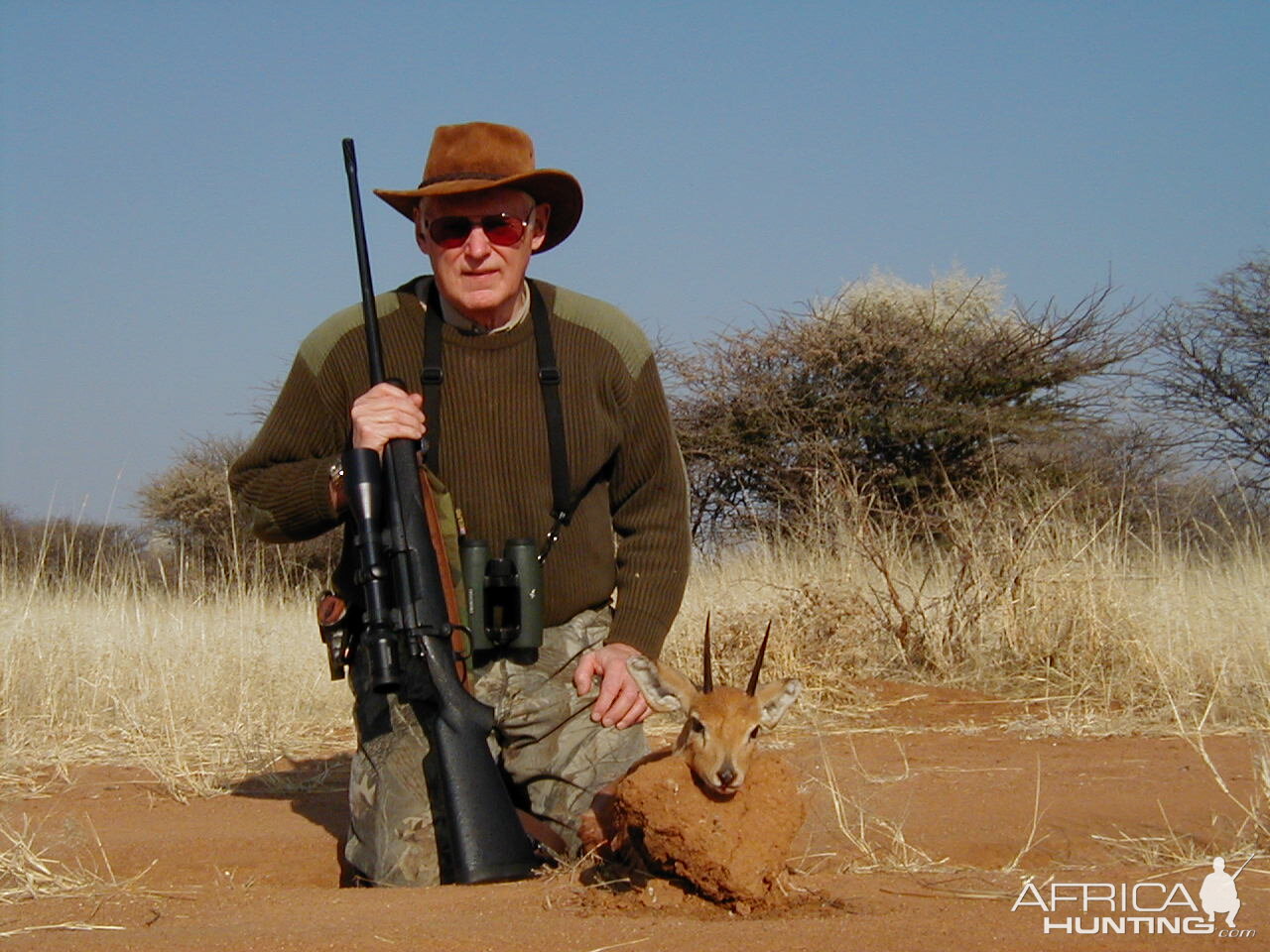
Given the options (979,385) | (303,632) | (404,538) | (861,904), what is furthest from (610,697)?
(979,385)

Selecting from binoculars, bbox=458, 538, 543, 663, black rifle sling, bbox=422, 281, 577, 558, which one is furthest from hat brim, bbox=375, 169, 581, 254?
binoculars, bbox=458, 538, 543, 663

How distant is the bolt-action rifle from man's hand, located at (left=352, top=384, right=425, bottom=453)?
0.04 metres

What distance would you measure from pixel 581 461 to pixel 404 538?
2.94 ft

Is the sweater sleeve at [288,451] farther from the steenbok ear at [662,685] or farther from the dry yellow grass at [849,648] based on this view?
the dry yellow grass at [849,648]

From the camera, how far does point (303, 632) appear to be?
11.3m

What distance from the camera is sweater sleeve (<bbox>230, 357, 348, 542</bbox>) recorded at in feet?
18.4

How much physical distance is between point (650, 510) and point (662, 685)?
1.40 m

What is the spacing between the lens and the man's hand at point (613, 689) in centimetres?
512

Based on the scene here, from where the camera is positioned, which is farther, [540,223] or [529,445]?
[540,223]

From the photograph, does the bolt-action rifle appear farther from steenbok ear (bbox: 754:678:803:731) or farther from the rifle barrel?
steenbok ear (bbox: 754:678:803:731)

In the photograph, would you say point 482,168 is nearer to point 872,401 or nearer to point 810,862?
point 810,862

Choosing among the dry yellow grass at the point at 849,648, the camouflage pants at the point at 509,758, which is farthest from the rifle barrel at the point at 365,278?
the dry yellow grass at the point at 849,648

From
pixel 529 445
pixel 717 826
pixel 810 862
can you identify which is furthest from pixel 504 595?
pixel 717 826

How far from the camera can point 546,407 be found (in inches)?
223
